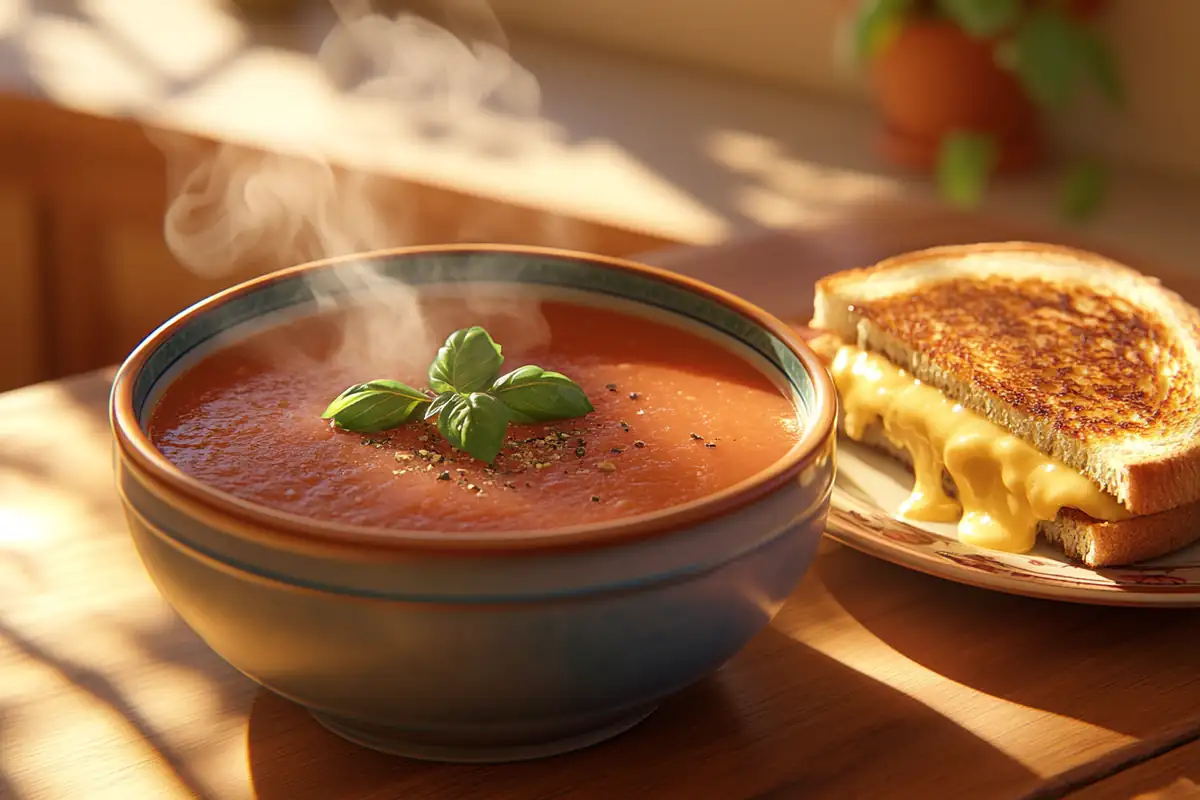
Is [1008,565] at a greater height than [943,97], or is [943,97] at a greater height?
[1008,565]

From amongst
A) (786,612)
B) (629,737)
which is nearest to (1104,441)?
(786,612)

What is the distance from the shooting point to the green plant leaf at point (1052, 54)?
3.19 m

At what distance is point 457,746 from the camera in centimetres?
89

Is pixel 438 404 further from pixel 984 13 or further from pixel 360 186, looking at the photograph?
pixel 984 13

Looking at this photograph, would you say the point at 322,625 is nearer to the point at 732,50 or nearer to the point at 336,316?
the point at 336,316

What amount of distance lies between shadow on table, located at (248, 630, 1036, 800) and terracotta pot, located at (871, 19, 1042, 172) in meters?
2.69

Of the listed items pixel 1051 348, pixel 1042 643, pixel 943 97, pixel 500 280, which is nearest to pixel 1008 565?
pixel 1042 643

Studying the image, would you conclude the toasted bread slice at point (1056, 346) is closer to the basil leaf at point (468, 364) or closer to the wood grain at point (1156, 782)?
the wood grain at point (1156, 782)

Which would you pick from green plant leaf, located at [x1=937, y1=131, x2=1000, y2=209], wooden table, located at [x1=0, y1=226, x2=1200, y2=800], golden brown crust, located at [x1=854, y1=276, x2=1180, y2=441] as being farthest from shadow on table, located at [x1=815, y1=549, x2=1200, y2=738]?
green plant leaf, located at [x1=937, y1=131, x2=1000, y2=209]

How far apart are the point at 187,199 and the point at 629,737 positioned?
2.44 metres

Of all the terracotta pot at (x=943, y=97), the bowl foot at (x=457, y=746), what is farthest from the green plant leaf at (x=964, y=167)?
the bowl foot at (x=457, y=746)

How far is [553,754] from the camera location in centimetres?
92

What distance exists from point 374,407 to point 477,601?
256 mm

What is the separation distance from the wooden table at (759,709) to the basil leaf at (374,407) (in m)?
0.20
